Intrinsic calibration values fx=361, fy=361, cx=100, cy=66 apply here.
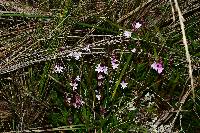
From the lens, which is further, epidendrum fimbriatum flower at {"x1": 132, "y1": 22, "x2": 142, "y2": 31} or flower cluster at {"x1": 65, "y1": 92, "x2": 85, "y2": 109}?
epidendrum fimbriatum flower at {"x1": 132, "y1": 22, "x2": 142, "y2": 31}

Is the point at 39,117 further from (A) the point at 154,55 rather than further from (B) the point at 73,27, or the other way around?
(A) the point at 154,55

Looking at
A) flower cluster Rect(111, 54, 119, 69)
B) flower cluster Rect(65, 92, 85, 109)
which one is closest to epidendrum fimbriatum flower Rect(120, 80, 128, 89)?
flower cluster Rect(111, 54, 119, 69)

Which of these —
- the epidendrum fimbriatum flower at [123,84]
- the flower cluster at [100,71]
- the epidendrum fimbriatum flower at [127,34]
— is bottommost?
the epidendrum fimbriatum flower at [123,84]

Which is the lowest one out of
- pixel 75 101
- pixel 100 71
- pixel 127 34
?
pixel 75 101

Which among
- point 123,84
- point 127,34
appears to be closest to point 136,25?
point 127,34

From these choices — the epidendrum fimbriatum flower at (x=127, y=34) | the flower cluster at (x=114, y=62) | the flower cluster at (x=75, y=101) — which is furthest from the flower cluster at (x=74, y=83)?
the epidendrum fimbriatum flower at (x=127, y=34)

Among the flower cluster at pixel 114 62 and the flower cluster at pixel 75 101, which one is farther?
the flower cluster at pixel 114 62

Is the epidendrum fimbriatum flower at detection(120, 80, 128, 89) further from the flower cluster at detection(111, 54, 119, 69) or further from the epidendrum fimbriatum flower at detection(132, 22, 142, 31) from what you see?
the epidendrum fimbriatum flower at detection(132, 22, 142, 31)

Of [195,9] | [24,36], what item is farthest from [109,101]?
[195,9]

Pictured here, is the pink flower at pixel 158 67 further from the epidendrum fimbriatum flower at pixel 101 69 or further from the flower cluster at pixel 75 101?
the flower cluster at pixel 75 101

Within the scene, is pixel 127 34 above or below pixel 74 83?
above

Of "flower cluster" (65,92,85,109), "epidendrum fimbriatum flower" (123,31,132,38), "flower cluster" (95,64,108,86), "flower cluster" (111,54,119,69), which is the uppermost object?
"epidendrum fimbriatum flower" (123,31,132,38)

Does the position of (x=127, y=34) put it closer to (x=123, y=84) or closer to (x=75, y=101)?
(x=123, y=84)
